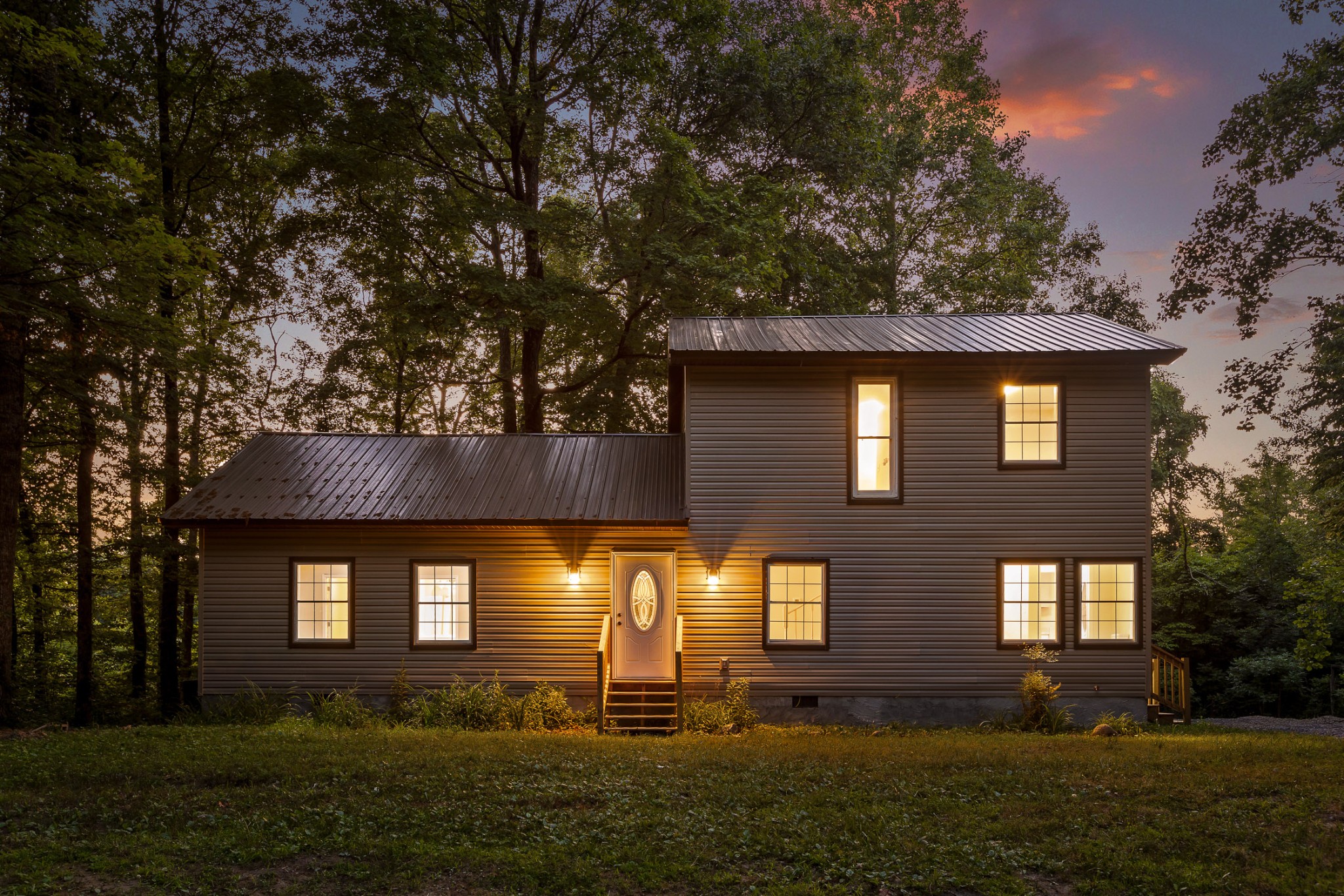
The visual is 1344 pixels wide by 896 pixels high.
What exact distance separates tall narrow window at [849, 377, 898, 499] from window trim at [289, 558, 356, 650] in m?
8.58

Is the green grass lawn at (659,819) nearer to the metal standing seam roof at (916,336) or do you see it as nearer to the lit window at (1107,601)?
the lit window at (1107,601)

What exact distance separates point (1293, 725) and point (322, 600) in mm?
19182

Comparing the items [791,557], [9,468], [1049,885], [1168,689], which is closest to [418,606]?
[791,557]

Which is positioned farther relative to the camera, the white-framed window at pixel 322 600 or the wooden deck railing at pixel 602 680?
the white-framed window at pixel 322 600

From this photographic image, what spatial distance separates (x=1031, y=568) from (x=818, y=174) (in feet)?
45.5

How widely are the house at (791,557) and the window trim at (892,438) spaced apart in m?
0.04

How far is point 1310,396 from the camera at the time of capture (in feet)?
52.7

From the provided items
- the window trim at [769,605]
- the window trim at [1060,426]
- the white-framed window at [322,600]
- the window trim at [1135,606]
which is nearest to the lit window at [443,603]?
the white-framed window at [322,600]

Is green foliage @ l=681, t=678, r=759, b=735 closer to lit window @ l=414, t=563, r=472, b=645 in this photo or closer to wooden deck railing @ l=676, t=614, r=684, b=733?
wooden deck railing @ l=676, t=614, r=684, b=733

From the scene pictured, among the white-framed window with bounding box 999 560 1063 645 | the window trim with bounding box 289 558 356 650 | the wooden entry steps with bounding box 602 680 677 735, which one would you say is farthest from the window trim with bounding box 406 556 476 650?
the white-framed window with bounding box 999 560 1063 645

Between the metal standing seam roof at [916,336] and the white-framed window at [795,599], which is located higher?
the metal standing seam roof at [916,336]

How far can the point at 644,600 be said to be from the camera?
40.9 feet

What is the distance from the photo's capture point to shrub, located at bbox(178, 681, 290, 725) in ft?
38.4

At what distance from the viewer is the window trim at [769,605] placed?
40.0 ft
